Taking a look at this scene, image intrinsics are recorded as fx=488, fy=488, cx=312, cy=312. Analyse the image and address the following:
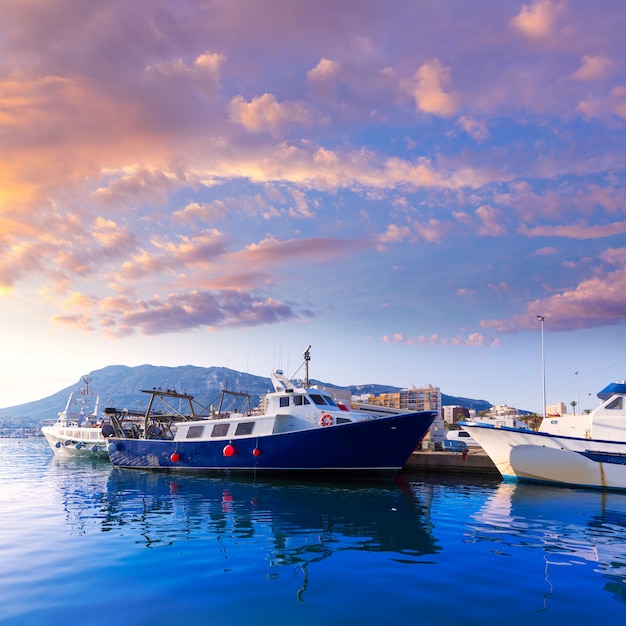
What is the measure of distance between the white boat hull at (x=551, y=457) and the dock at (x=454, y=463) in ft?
12.9

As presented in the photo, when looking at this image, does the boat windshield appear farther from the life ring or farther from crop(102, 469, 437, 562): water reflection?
crop(102, 469, 437, 562): water reflection

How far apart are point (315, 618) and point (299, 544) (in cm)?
526

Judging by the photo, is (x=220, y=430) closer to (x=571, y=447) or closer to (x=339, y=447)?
(x=339, y=447)

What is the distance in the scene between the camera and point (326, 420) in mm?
27172

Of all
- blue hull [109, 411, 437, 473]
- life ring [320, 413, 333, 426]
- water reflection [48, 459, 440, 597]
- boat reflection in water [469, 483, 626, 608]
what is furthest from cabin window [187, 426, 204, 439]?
boat reflection in water [469, 483, 626, 608]

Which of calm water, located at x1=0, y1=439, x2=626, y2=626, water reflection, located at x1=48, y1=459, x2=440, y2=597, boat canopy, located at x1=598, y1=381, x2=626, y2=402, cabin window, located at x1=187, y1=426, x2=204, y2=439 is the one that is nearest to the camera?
calm water, located at x1=0, y1=439, x2=626, y2=626

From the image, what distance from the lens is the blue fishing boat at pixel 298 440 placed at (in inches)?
1017

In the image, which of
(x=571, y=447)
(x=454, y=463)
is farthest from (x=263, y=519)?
(x=454, y=463)

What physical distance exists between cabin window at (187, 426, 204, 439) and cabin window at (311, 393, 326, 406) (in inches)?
320

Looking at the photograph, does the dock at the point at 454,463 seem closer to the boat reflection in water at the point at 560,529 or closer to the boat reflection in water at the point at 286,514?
the boat reflection in water at the point at 286,514

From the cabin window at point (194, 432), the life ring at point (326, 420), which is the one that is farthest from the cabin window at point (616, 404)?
the cabin window at point (194, 432)

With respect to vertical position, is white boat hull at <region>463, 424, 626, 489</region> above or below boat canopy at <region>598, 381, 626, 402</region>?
below

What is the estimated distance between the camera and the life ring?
27078 mm

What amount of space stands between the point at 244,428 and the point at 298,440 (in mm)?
4115
